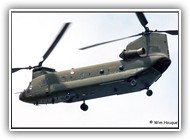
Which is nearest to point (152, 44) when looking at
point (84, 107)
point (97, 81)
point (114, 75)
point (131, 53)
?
point (131, 53)

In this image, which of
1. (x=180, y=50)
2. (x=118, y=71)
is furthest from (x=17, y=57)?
(x=180, y=50)

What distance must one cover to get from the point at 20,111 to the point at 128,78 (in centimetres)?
209

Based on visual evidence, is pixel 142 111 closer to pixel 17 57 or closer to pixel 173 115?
pixel 173 115

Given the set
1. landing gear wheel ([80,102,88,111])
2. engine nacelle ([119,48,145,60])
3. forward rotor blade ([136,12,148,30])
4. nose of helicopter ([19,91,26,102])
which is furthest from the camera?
nose of helicopter ([19,91,26,102])

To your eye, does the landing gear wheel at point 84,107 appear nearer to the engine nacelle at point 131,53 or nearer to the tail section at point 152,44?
the engine nacelle at point 131,53

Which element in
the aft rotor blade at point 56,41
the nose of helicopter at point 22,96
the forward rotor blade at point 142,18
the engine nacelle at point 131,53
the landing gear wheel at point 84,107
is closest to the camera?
the forward rotor blade at point 142,18

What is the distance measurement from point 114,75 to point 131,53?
527 mm

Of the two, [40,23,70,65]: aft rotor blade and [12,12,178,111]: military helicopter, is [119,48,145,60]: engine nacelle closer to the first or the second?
[12,12,178,111]: military helicopter

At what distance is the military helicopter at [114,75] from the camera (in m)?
13.0

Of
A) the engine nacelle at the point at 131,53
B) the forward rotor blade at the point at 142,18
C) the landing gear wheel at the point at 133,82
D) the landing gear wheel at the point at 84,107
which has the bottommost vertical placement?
the landing gear wheel at the point at 84,107

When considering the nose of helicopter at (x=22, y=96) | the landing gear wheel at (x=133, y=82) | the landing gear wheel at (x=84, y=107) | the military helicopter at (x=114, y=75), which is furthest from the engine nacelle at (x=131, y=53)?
the nose of helicopter at (x=22, y=96)

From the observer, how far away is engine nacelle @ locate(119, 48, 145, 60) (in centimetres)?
1314

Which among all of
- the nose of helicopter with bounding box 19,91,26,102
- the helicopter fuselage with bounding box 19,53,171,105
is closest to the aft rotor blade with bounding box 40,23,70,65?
the helicopter fuselage with bounding box 19,53,171,105
